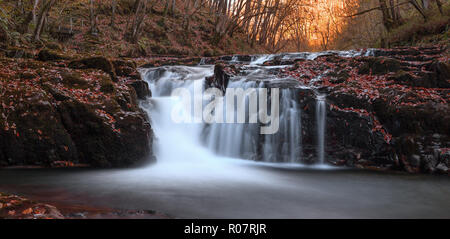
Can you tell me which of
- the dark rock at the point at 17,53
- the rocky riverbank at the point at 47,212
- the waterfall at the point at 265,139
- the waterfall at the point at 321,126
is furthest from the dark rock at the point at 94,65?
the waterfall at the point at 321,126

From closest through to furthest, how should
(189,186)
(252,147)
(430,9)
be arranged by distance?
(189,186) < (252,147) < (430,9)

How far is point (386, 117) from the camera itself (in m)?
6.31

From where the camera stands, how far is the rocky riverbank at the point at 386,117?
5773mm

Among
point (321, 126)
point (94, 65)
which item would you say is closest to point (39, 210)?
point (321, 126)

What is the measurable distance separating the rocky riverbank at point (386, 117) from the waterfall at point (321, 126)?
0.09 metres

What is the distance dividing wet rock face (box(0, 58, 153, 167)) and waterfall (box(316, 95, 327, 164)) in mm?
4017

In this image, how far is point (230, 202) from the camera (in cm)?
394

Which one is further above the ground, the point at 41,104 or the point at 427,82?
the point at 427,82

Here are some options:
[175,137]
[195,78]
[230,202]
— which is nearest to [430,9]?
[195,78]

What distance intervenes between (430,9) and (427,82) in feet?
28.6

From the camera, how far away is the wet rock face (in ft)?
16.9

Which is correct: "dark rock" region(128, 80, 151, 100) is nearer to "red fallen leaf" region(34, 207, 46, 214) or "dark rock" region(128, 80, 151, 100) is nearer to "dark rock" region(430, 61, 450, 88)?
"red fallen leaf" region(34, 207, 46, 214)
